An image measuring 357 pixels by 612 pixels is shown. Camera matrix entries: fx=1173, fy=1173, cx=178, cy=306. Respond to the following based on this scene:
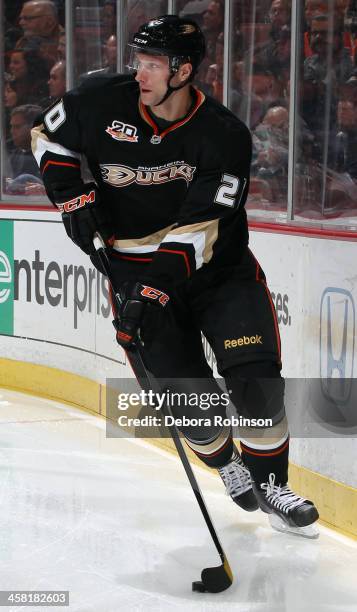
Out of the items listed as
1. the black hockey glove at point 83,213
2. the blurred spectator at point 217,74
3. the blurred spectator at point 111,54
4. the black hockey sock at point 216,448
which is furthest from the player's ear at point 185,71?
the blurred spectator at point 111,54

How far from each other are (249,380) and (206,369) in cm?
22

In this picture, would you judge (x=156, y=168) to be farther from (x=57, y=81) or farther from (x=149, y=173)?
(x=57, y=81)

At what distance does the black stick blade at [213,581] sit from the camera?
10.3 ft

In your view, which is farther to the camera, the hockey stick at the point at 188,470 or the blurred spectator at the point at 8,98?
the blurred spectator at the point at 8,98

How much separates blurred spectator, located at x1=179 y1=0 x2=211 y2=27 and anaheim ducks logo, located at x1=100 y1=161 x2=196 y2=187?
5.84 ft

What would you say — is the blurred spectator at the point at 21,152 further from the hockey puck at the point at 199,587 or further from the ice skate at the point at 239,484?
the hockey puck at the point at 199,587

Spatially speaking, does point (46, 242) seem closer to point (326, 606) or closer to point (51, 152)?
point (51, 152)

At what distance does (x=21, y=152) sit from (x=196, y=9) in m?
1.73

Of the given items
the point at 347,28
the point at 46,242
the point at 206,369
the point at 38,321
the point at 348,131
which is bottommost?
the point at 38,321

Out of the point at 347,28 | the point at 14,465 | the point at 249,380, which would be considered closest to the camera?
the point at 249,380

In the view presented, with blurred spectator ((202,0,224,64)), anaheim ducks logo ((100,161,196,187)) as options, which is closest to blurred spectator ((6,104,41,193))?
blurred spectator ((202,0,224,64))

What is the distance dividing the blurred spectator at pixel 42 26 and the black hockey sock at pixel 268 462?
131 inches

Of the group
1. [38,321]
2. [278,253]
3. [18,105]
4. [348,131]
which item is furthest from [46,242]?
[348,131]

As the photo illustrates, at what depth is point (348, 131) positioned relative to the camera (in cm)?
381
